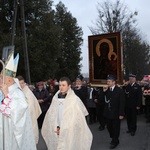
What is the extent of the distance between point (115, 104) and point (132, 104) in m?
1.73

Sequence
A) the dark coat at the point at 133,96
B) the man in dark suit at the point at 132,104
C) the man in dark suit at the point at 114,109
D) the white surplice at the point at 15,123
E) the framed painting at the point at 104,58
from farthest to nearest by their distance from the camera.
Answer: the framed painting at the point at 104,58, the dark coat at the point at 133,96, the man in dark suit at the point at 132,104, the man in dark suit at the point at 114,109, the white surplice at the point at 15,123

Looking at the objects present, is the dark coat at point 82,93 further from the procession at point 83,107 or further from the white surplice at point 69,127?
→ the white surplice at point 69,127

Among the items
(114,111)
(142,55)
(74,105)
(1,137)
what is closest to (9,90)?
(1,137)

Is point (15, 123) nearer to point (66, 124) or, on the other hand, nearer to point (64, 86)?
point (66, 124)

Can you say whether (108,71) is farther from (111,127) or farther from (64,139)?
(64,139)

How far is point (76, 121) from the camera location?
240 inches

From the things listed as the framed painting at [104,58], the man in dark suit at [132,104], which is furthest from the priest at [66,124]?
the framed painting at [104,58]

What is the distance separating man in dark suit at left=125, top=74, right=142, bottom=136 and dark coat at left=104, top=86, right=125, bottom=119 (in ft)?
5.28

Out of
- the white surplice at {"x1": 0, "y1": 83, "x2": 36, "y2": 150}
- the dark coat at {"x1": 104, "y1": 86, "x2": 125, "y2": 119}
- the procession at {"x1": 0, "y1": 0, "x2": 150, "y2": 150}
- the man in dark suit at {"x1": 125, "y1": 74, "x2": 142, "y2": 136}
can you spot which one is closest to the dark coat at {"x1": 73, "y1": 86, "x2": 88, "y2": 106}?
the procession at {"x1": 0, "y1": 0, "x2": 150, "y2": 150}

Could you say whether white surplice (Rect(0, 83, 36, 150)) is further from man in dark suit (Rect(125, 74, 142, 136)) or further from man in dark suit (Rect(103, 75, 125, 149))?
man in dark suit (Rect(125, 74, 142, 136))

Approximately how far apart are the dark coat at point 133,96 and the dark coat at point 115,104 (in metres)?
1.65

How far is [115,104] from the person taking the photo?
8.67 m

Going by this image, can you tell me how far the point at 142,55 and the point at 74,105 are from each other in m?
37.6

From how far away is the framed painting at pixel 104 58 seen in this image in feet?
36.6
